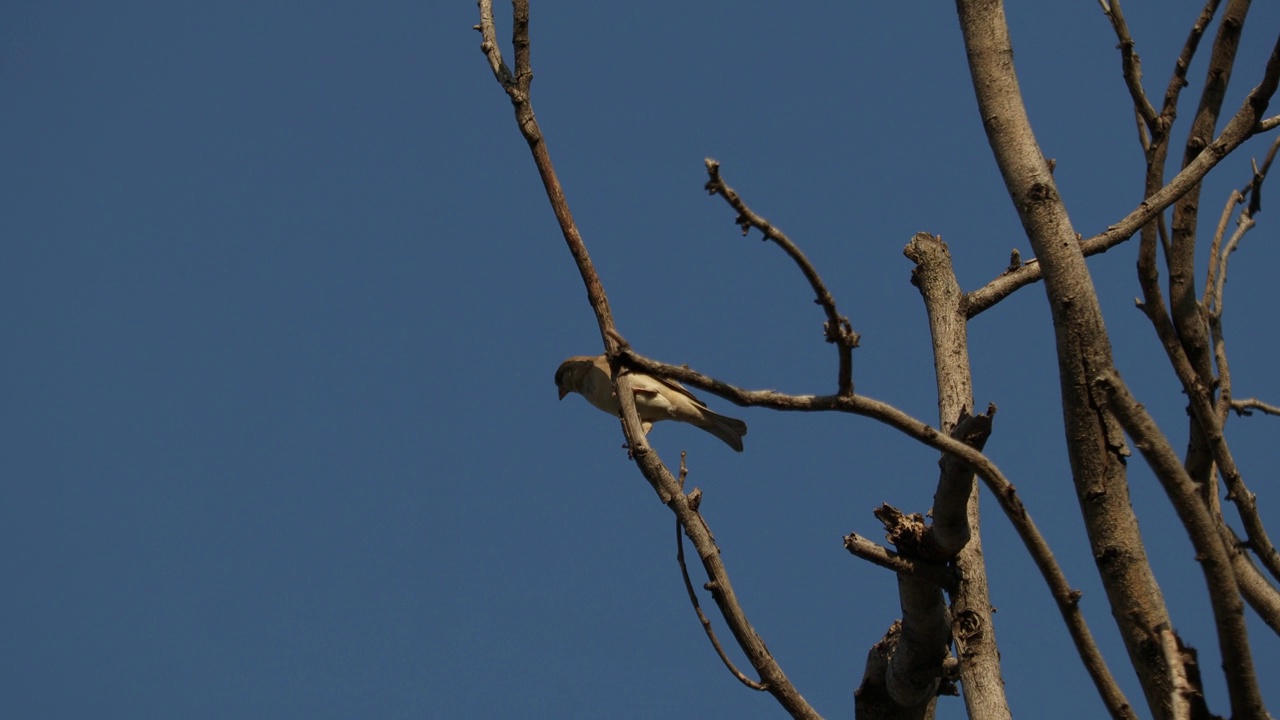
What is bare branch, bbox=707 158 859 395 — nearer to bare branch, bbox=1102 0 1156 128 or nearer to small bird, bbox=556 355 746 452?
bare branch, bbox=1102 0 1156 128

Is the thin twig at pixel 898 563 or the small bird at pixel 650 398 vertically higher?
the small bird at pixel 650 398

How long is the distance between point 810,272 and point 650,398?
5072mm

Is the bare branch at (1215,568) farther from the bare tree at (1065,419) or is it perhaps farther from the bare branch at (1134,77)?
the bare branch at (1134,77)

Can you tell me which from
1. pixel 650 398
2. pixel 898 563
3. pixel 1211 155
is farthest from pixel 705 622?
pixel 650 398

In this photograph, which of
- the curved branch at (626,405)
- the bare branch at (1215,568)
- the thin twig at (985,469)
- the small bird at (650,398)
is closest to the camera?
the bare branch at (1215,568)

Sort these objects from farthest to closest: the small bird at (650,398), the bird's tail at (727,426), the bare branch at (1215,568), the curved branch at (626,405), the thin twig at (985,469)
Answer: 1. the bird's tail at (727,426)
2. the small bird at (650,398)
3. the curved branch at (626,405)
4. the thin twig at (985,469)
5. the bare branch at (1215,568)

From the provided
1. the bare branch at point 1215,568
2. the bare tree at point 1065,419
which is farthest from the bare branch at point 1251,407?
the bare branch at point 1215,568

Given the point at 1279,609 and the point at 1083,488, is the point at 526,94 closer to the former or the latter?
the point at 1083,488

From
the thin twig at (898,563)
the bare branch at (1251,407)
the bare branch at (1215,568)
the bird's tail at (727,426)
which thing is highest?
the bird's tail at (727,426)

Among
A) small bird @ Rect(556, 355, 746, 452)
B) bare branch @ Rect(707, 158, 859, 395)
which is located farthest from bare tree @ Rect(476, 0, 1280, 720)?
small bird @ Rect(556, 355, 746, 452)

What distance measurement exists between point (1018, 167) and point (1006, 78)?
0.90 feet

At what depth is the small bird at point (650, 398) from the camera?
752 cm

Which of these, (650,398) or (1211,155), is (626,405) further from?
(650,398)

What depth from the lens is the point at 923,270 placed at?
4.57 meters
